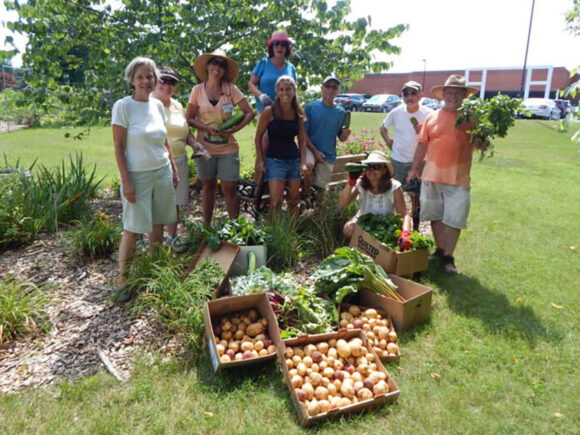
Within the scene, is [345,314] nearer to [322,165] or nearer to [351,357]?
[351,357]

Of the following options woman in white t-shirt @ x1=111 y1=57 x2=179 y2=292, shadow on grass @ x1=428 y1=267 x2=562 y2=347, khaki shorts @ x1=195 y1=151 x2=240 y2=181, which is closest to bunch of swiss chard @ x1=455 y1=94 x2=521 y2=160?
shadow on grass @ x1=428 y1=267 x2=562 y2=347

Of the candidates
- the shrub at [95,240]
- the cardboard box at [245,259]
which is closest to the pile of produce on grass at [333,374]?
the cardboard box at [245,259]

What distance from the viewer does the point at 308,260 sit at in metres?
4.80

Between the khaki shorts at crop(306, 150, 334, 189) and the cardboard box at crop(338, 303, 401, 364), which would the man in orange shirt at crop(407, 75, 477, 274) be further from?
the cardboard box at crop(338, 303, 401, 364)

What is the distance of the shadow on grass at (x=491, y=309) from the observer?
3.46m

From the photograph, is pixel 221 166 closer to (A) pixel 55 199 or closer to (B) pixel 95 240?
(B) pixel 95 240

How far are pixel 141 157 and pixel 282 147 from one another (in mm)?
1653

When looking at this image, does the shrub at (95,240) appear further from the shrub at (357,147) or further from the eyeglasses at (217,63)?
the shrub at (357,147)

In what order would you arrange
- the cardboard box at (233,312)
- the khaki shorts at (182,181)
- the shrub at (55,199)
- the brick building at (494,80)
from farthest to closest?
the brick building at (494,80) → the shrub at (55,199) → the khaki shorts at (182,181) → the cardboard box at (233,312)

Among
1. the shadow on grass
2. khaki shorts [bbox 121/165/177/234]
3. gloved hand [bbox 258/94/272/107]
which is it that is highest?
gloved hand [bbox 258/94/272/107]

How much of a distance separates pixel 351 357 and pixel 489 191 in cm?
712

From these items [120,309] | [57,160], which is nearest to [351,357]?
[120,309]

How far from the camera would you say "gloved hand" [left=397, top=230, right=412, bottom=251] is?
397cm

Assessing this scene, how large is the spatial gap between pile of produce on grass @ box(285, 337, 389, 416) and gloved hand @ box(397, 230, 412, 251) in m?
1.26
